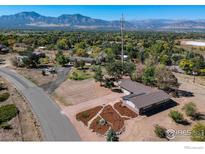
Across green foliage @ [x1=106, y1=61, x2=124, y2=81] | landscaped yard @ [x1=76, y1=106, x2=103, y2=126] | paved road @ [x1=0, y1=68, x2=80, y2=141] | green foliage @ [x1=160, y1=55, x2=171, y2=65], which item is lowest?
landscaped yard @ [x1=76, y1=106, x2=103, y2=126]

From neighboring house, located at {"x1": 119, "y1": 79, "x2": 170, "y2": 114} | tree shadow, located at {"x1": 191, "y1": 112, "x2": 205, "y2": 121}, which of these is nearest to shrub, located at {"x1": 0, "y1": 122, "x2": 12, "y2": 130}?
neighboring house, located at {"x1": 119, "y1": 79, "x2": 170, "y2": 114}

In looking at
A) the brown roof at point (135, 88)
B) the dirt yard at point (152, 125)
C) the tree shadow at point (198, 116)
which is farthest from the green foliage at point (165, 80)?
the tree shadow at point (198, 116)

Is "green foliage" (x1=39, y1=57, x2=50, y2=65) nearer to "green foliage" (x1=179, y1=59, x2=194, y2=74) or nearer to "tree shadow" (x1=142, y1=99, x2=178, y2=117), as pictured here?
"green foliage" (x1=179, y1=59, x2=194, y2=74)

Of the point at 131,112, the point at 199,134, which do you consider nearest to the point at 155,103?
the point at 131,112

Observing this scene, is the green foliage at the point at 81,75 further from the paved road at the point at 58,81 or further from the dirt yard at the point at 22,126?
the dirt yard at the point at 22,126

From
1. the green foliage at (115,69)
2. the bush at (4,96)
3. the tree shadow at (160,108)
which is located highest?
the green foliage at (115,69)

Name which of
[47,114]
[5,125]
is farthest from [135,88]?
[5,125]
